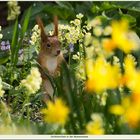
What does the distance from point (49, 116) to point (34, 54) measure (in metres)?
2.06

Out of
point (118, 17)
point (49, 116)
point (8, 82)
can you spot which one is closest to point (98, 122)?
point (49, 116)

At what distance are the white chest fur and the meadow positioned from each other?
0.08 m

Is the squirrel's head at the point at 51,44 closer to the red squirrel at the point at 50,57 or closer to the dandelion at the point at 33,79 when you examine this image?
the red squirrel at the point at 50,57

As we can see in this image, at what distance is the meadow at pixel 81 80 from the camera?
65.6 inches

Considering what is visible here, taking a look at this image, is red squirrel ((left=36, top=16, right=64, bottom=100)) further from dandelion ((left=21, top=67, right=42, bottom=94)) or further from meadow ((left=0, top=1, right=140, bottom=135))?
dandelion ((left=21, top=67, right=42, bottom=94))

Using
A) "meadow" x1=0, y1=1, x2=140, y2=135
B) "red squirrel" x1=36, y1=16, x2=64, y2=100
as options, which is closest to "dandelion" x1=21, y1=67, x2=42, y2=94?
"meadow" x1=0, y1=1, x2=140, y2=135

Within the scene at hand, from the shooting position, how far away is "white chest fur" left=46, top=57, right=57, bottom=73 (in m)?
3.22

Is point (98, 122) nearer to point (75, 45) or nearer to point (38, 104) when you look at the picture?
point (38, 104)

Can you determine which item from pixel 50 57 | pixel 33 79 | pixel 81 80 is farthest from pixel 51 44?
pixel 33 79

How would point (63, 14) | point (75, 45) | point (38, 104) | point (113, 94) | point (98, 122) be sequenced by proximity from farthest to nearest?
point (63, 14) < point (75, 45) < point (38, 104) < point (113, 94) < point (98, 122)

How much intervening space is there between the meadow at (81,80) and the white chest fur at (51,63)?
0.26 feet

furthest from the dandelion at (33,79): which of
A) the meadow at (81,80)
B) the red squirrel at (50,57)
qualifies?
the red squirrel at (50,57)

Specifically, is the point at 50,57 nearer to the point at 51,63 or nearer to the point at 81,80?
the point at 51,63

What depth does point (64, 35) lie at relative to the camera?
3.46 metres
